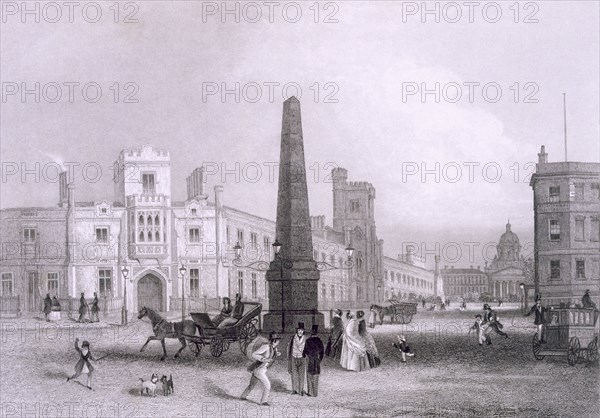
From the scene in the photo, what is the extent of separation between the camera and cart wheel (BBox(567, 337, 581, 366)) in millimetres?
10547

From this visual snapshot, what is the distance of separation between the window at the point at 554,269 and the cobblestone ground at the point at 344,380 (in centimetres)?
69

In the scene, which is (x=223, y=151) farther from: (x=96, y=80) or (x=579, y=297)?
(x=579, y=297)

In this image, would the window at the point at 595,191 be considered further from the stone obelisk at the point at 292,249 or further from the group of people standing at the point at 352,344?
the stone obelisk at the point at 292,249

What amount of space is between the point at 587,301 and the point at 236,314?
14.6 ft

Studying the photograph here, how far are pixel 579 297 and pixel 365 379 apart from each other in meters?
2.93

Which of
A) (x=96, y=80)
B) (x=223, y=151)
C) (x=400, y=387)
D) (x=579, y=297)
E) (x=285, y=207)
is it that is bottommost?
(x=400, y=387)

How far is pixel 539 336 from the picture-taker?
1058cm

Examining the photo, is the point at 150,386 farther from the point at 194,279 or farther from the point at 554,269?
the point at 554,269

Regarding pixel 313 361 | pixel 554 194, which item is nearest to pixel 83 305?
pixel 313 361

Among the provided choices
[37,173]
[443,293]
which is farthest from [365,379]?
[37,173]

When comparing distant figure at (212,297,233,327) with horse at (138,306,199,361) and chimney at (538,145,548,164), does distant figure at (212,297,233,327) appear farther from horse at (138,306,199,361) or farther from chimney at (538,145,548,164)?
chimney at (538,145,548,164)

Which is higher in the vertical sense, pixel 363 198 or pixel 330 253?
pixel 363 198

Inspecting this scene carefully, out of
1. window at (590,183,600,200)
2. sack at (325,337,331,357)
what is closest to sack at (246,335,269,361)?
sack at (325,337,331,357)

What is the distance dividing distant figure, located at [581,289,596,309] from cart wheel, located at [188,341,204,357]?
15.9ft
